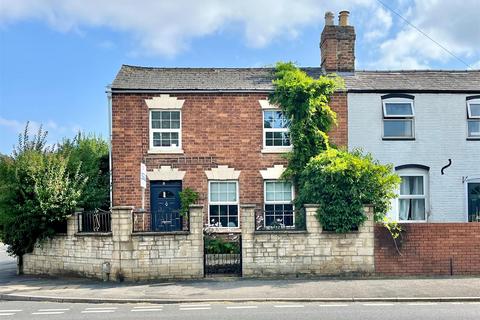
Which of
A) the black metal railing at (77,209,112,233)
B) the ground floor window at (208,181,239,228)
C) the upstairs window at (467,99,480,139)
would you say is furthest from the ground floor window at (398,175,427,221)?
the black metal railing at (77,209,112,233)

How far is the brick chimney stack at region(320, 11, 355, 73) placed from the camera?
19.1 m

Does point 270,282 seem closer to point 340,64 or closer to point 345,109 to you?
point 345,109

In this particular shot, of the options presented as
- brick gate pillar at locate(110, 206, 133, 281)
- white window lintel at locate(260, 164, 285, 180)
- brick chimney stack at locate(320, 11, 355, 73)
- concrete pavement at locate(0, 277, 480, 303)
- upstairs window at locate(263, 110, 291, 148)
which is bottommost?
concrete pavement at locate(0, 277, 480, 303)

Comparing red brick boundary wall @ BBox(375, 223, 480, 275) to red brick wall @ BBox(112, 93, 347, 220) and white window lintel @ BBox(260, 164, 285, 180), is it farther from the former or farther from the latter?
red brick wall @ BBox(112, 93, 347, 220)

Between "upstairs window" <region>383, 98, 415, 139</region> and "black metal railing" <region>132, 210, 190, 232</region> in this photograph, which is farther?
"upstairs window" <region>383, 98, 415, 139</region>

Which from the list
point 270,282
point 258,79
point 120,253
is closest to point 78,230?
point 120,253

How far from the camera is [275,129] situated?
1759cm

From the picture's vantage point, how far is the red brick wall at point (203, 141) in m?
17.0

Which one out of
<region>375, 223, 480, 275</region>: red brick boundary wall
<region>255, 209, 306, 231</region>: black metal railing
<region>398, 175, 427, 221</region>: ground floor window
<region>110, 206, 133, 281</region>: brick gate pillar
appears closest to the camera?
<region>110, 206, 133, 281</region>: brick gate pillar

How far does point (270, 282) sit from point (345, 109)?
8.11 metres

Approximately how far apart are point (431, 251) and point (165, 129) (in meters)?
10.2

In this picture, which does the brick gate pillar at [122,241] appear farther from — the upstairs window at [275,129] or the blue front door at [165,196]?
the upstairs window at [275,129]

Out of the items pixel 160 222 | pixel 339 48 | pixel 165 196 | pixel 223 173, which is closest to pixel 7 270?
pixel 160 222

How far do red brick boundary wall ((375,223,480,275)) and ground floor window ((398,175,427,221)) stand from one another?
174 inches
